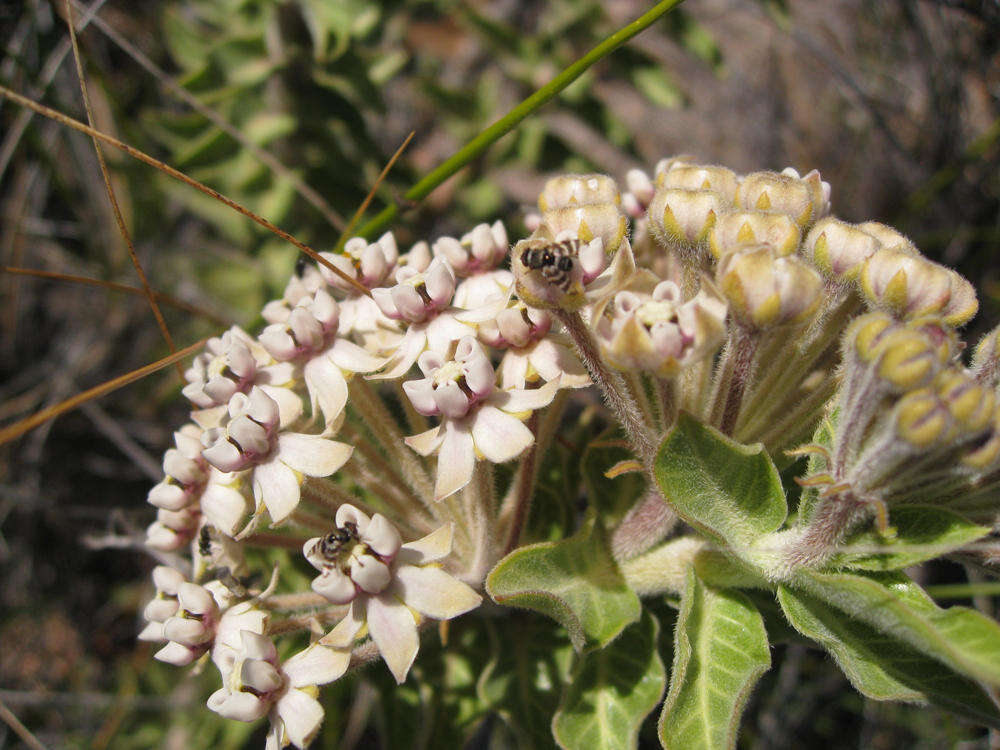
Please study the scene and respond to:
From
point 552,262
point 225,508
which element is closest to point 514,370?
point 552,262

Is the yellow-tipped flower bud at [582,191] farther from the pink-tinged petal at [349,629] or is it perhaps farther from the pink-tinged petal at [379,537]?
the pink-tinged petal at [349,629]

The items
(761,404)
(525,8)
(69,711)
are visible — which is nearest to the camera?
(761,404)

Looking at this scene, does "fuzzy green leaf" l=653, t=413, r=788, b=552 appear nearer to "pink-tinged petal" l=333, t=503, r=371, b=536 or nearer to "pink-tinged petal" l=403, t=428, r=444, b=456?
"pink-tinged petal" l=403, t=428, r=444, b=456

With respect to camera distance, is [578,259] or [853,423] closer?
[853,423]

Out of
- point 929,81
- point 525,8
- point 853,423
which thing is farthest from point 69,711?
point 929,81

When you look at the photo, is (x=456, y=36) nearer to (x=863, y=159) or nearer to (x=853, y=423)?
(x=863, y=159)
